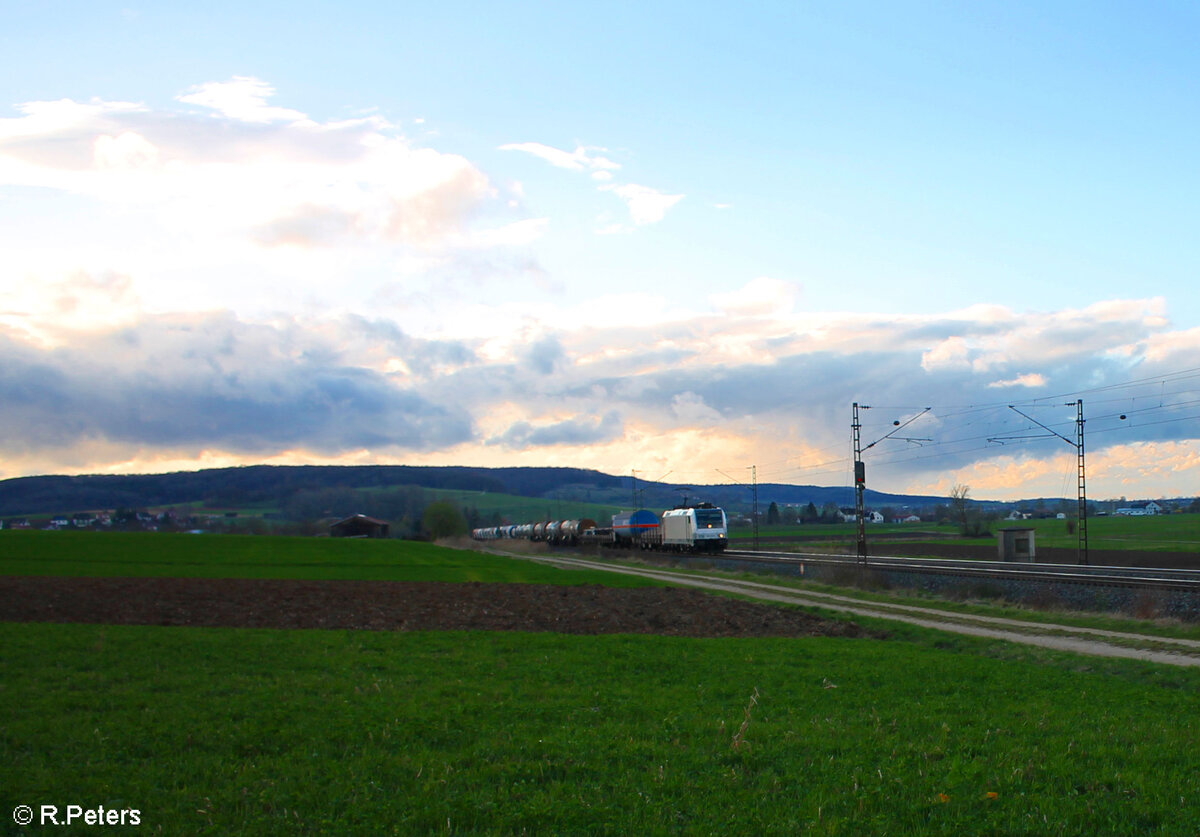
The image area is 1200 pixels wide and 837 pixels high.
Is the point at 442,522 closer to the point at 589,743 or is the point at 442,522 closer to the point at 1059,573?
the point at 1059,573

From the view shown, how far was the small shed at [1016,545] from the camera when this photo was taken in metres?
57.4

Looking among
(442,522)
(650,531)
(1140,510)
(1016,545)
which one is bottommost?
(1140,510)

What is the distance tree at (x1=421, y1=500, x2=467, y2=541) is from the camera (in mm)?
145250

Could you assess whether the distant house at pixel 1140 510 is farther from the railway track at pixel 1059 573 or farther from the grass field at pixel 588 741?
the grass field at pixel 588 741

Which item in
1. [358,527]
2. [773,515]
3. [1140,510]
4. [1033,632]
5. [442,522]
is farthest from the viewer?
[1140,510]

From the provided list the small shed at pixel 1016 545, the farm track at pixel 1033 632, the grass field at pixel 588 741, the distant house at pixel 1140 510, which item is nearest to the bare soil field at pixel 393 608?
the farm track at pixel 1033 632

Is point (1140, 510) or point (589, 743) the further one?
point (1140, 510)

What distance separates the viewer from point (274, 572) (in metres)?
45.7

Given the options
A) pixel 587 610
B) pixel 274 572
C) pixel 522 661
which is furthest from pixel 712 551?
pixel 522 661

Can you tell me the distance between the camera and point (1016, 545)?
57938 mm

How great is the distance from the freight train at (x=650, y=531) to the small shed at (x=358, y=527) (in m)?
29.0

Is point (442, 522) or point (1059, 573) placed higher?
point (1059, 573)

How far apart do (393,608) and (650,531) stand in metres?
66.8

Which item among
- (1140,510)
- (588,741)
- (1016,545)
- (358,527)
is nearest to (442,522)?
(358,527)
